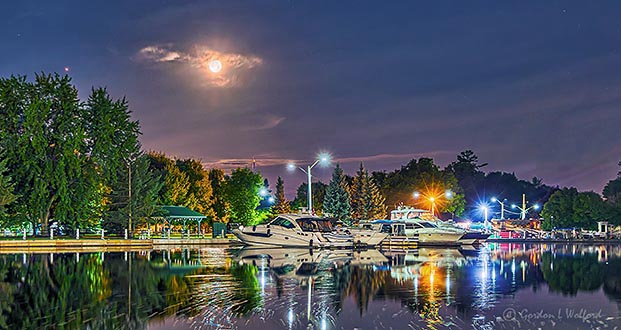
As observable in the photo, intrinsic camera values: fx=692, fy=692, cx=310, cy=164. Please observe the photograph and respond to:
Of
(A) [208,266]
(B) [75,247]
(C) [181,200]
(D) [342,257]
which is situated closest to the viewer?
(A) [208,266]

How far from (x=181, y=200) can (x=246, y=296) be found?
5835cm

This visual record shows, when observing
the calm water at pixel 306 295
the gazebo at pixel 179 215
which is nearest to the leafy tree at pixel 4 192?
the gazebo at pixel 179 215

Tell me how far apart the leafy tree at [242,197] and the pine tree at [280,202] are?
3489 mm

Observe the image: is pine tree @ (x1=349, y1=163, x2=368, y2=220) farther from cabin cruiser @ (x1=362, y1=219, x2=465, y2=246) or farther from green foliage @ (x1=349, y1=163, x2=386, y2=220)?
cabin cruiser @ (x1=362, y1=219, x2=465, y2=246)

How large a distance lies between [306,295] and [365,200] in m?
62.8

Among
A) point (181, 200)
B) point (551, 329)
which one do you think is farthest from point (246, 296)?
point (181, 200)

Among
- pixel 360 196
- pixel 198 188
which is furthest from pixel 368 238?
pixel 198 188

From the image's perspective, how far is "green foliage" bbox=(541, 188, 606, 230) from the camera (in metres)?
79.6

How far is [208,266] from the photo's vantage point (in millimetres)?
32719

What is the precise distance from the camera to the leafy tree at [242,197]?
303 feet

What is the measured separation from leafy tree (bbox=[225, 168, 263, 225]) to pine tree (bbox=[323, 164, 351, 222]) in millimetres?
14842

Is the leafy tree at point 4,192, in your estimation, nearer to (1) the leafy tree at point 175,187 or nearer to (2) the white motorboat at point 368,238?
(1) the leafy tree at point 175,187

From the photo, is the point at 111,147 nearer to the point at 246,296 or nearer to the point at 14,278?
the point at 14,278

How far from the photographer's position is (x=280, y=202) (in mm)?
91125
